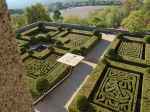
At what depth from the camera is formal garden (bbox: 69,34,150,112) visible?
15.3 metres

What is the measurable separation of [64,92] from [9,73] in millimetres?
12733

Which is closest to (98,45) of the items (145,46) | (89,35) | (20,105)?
(89,35)

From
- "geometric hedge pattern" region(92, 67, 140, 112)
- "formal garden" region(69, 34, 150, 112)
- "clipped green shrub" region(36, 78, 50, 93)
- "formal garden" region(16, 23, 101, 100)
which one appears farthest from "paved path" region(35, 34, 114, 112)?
"geometric hedge pattern" region(92, 67, 140, 112)

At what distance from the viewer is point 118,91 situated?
55.9ft

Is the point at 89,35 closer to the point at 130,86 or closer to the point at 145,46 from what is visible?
the point at 145,46

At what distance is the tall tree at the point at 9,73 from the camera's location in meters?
5.96

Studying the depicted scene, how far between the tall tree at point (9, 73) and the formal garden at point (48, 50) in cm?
667

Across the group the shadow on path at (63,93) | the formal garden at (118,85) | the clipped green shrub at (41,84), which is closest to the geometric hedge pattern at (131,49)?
the formal garden at (118,85)

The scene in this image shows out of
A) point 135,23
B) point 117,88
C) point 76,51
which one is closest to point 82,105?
point 117,88

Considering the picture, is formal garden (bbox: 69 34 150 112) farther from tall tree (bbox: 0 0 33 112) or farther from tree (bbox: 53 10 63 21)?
tree (bbox: 53 10 63 21)

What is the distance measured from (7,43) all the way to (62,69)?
1480cm

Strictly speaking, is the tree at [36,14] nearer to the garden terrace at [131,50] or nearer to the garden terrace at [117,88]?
the garden terrace at [131,50]

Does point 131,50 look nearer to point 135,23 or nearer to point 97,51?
point 97,51

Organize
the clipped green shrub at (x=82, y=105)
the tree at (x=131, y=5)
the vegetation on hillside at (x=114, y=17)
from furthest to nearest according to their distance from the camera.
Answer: the tree at (x=131, y=5)
the vegetation on hillside at (x=114, y=17)
the clipped green shrub at (x=82, y=105)
